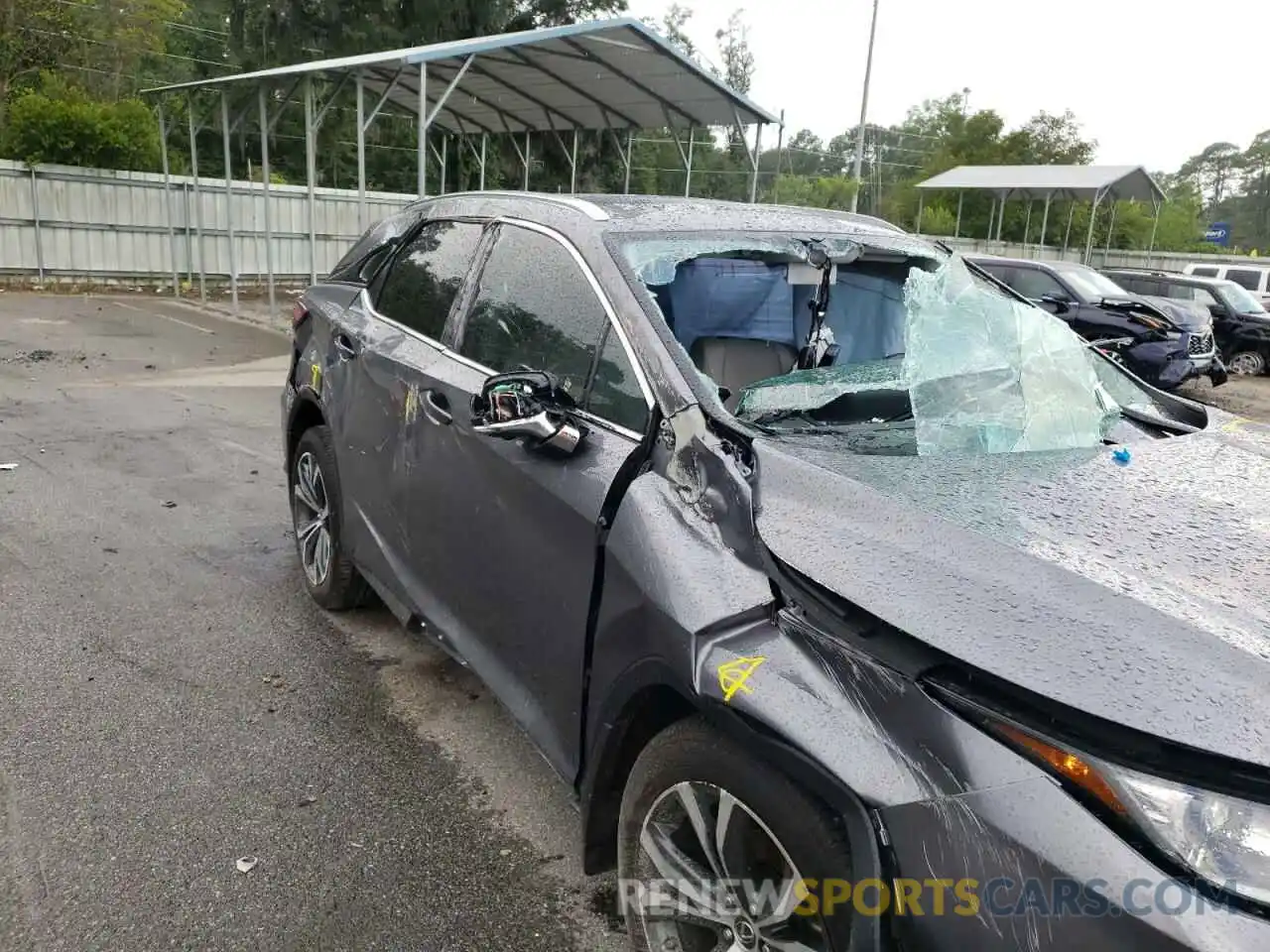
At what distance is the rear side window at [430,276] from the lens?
3338 millimetres

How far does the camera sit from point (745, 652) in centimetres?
180

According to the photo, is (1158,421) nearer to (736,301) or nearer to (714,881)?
(736,301)

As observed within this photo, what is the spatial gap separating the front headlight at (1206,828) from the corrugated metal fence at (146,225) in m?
16.8

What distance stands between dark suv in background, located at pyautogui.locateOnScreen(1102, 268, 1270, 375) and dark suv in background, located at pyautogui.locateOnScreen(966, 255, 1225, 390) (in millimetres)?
2165

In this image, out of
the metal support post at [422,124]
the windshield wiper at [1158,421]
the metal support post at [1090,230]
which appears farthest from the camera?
the metal support post at [1090,230]

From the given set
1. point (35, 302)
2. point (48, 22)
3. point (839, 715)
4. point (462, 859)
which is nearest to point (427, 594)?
point (462, 859)

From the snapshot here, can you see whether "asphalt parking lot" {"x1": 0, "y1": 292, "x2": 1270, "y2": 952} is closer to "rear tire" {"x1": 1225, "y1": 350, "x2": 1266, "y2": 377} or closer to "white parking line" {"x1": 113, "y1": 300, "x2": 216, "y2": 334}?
"white parking line" {"x1": 113, "y1": 300, "x2": 216, "y2": 334}

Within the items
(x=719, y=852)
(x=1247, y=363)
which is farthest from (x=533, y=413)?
(x=1247, y=363)

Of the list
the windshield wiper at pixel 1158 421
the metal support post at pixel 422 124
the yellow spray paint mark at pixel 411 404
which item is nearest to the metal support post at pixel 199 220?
the metal support post at pixel 422 124

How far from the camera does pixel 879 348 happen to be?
3.43 m

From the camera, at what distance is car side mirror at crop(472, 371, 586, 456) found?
2.36 meters

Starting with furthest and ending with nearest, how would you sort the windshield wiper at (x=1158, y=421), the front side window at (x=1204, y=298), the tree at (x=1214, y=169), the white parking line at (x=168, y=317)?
the tree at (x=1214, y=169) → the front side window at (x=1204, y=298) → the white parking line at (x=168, y=317) → the windshield wiper at (x=1158, y=421)

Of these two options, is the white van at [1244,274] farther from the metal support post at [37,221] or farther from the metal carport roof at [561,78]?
the metal support post at [37,221]

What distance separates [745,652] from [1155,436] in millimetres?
1633
